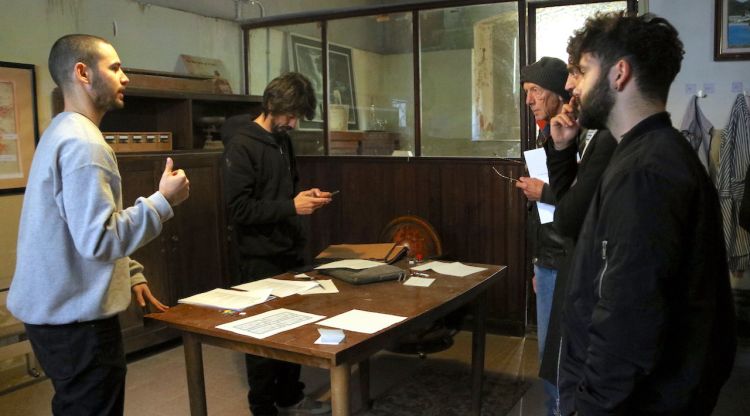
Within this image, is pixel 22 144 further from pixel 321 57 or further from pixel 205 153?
pixel 321 57

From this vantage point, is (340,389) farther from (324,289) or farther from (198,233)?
(198,233)

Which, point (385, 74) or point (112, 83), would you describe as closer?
point (112, 83)

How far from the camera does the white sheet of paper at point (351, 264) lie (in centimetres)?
263

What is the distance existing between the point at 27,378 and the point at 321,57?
287cm

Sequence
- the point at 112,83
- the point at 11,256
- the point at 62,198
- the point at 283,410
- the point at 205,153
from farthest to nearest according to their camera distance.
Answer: the point at 205,153 < the point at 11,256 < the point at 283,410 < the point at 112,83 < the point at 62,198

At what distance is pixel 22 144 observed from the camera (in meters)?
3.47

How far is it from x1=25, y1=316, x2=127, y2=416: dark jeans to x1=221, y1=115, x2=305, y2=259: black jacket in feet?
3.33

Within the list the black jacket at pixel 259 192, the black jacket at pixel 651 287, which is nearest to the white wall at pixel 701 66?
the black jacket at pixel 259 192

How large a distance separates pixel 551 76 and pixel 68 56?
1571 millimetres

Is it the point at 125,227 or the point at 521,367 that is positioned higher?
the point at 125,227

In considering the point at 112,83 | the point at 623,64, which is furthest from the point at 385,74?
the point at 623,64

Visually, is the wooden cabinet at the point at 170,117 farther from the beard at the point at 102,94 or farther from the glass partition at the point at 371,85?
the beard at the point at 102,94

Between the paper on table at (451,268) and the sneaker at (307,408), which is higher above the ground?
the paper on table at (451,268)

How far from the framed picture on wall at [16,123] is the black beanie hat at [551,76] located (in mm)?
2739
